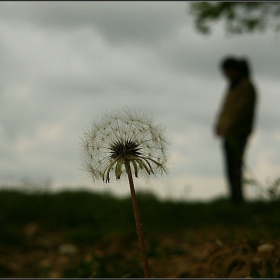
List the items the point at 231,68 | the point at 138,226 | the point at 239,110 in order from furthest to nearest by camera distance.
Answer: the point at 231,68 → the point at 239,110 → the point at 138,226

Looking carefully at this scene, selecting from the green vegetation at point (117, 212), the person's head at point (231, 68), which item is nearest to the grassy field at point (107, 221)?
the green vegetation at point (117, 212)

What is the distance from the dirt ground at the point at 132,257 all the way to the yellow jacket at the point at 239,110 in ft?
8.32

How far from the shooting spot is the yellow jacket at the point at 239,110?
8297 mm

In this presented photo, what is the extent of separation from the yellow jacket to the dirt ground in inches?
99.9

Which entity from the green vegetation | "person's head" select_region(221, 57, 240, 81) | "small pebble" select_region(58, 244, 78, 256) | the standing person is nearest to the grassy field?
the green vegetation

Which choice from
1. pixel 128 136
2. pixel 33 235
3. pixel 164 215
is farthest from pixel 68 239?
pixel 128 136

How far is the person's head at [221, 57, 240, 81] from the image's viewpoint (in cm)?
997

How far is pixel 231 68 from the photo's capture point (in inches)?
399

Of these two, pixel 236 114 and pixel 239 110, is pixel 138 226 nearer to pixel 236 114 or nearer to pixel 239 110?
pixel 236 114

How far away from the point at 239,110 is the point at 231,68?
1.59 m

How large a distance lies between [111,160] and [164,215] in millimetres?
7792

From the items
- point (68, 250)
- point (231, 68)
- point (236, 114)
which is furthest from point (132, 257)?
point (231, 68)

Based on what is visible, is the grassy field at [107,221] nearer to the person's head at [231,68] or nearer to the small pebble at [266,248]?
the small pebble at [266,248]

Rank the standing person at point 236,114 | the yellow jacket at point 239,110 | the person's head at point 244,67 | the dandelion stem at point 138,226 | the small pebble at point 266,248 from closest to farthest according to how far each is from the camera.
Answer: the dandelion stem at point 138,226
the small pebble at point 266,248
the yellow jacket at point 239,110
the standing person at point 236,114
the person's head at point 244,67
